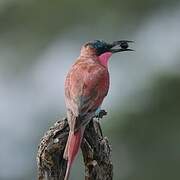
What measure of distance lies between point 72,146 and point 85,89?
0.42 m

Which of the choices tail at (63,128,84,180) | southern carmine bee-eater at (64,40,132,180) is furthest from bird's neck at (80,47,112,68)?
tail at (63,128,84,180)

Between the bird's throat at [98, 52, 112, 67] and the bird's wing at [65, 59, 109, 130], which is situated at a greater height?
the bird's throat at [98, 52, 112, 67]

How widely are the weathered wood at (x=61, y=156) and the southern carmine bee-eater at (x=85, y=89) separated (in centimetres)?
4

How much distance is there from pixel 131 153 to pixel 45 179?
6.15m

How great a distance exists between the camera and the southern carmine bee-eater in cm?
453

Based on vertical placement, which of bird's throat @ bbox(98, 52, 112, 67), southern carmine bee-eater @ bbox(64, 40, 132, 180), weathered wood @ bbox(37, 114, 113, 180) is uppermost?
bird's throat @ bbox(98, 52, 112, 67)

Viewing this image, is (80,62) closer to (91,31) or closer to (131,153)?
(131,153)

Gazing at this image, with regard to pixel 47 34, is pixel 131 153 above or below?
below

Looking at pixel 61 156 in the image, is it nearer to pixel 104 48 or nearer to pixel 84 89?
pixel 84 89

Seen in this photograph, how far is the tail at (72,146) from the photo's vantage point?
14.4 feet

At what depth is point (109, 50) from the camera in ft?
17.3

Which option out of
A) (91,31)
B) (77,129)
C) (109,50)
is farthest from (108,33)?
(77,129)

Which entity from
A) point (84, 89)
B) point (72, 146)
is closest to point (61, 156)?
point (72, 146)

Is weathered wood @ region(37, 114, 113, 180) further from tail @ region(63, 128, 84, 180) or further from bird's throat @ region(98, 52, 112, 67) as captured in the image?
bird's throat @ region(98, 52, 112, 67)
